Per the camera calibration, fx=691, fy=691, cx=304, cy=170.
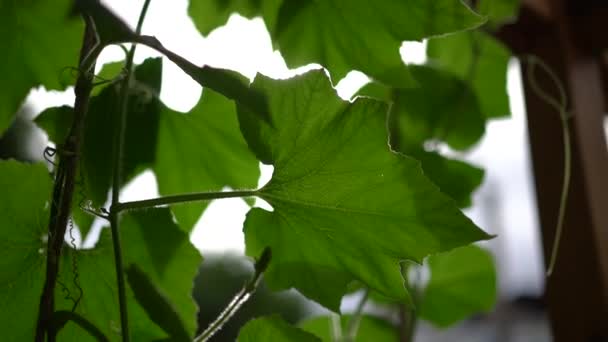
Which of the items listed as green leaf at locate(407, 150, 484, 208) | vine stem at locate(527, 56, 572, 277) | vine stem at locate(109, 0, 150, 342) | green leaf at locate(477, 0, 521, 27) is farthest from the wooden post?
vine stem at locate(109, 0, 150, 342)

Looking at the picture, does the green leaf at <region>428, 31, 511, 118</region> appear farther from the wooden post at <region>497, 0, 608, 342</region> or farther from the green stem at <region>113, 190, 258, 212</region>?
the green stem at <region>113, 190, 258, 212</region>

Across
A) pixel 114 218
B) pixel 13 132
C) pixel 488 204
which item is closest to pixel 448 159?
pixel 114 218

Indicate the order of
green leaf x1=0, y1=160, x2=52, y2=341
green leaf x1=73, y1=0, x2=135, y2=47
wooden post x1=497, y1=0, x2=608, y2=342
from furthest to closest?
wooden post x1=497, y1=0, x2=608, y2=342
green leaf x1=0, y1=160, x2=52, y2=341
green leaf x1=73, y1=0, x2=135, y2=47

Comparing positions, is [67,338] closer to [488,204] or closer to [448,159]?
[448,159]

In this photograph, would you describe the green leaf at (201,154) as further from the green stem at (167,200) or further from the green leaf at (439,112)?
the green leaf at (439,112)

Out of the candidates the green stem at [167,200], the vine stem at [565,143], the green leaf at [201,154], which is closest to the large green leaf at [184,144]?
the green leaf at [201,154]

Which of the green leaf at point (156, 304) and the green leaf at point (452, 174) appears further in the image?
the green leaf at point (452, 174)
